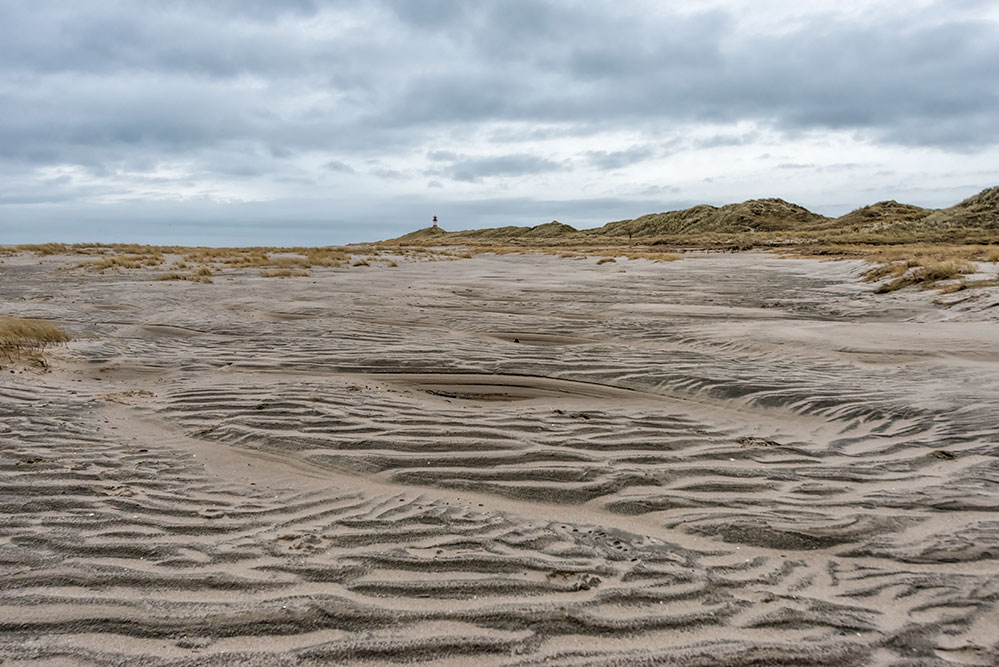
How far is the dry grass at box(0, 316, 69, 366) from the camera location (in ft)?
22.6

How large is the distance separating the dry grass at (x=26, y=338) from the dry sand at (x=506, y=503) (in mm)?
412

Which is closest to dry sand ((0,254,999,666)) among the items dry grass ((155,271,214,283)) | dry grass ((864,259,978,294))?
dry grass ((864,259,978,294))

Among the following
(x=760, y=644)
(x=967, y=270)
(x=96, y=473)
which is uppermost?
(x=967, y=270)

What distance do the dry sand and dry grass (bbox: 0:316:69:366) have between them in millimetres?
412

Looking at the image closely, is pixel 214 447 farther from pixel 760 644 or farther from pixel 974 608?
pixel 974 608

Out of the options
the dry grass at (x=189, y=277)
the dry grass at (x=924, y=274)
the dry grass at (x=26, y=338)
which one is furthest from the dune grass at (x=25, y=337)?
the dry grass at (x=924, y=274)

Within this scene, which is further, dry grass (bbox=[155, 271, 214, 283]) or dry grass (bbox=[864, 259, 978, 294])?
dry grass (bbox=[155, 271, 214, 283])

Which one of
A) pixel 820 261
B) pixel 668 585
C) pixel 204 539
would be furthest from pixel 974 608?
pixel 820 261

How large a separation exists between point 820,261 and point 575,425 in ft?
63.9

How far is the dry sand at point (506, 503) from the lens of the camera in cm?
254

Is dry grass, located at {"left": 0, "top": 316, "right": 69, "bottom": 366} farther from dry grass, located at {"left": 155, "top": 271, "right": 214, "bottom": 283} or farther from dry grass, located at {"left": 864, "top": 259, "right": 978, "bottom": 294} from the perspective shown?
dry grass, located at {"left": 864, "top": 259, "right": 978, "bottom": 294}

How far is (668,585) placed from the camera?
2.88 meters

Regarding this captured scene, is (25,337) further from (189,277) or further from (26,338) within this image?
(189,277)

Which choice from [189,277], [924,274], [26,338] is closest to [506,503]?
[26,338]
